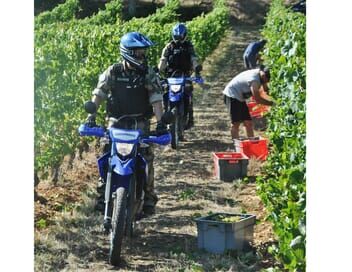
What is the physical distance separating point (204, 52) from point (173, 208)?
7.00m

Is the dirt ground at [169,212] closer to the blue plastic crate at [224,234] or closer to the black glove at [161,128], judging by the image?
the blue plastic crate at [224,234]

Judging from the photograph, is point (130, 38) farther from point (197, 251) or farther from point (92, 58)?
point (92, 58)

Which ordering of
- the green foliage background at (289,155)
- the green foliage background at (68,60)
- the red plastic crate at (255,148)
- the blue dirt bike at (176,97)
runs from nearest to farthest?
the green foliage background at (289,155), the green foliage background at (68,60), the red plastic crate at (255,148), the blue dirt bike at (176,97)

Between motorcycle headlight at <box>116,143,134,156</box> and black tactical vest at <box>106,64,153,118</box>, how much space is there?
0.35 meters

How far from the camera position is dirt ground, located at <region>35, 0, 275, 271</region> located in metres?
5.52

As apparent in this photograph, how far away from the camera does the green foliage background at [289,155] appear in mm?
4551

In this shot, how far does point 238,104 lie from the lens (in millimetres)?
8055

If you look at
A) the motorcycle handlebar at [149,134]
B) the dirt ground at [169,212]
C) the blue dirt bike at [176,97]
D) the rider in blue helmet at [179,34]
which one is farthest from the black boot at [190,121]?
the motorcycle handlebar at [149,134]

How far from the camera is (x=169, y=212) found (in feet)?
21.3

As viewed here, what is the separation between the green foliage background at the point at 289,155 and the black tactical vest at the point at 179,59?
0.84 m

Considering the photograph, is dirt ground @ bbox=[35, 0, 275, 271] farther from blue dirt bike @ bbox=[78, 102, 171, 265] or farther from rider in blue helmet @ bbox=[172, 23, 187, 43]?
rider in blue helmet @ bbox=[172, 23, 187, 43]

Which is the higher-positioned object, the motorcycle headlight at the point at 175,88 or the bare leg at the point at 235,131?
the motorcycle headlight at the point at 175,88

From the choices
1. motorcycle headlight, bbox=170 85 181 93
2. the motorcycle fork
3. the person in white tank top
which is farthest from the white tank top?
the motorcycle fork
